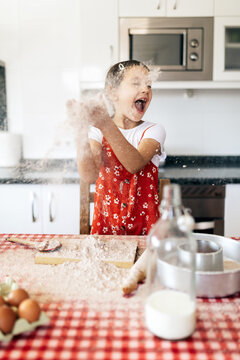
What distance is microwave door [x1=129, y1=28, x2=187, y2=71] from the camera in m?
2.10

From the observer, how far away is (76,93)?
2207 mm

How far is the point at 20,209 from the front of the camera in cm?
211

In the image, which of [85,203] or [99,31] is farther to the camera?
[99,31]

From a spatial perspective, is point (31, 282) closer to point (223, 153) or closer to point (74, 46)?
point (74, 46)

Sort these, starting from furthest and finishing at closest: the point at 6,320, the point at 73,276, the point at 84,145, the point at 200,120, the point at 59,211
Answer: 1. the point at 200,120
2. the point at 59,211
3. the point at 84,145
4. the point at 73,276
5. the point at 6,320

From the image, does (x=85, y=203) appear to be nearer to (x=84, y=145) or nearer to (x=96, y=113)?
(x=84, y=145)

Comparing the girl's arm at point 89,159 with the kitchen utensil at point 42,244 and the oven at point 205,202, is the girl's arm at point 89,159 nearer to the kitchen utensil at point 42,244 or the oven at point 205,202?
the kitchen utensil at point 42,244

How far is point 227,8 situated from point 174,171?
1.01 meters

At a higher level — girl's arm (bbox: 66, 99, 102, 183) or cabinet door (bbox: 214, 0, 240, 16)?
cabinet door (bbox: 214, 0, 240, 16)

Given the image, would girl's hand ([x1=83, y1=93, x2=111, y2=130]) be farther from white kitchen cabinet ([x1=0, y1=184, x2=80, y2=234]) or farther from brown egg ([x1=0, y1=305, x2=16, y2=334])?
white kitchen cabinet ([x1=0, y1=184, x2=80, y2=234])

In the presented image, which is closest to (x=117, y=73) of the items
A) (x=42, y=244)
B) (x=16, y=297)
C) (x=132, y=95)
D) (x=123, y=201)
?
(x=132, y=95)

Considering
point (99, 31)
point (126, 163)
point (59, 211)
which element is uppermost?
point (99, 31)

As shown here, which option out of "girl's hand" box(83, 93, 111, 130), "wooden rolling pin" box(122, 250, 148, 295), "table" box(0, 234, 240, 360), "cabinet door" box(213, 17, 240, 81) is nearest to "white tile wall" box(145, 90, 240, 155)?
"cabinet door" box(213, 17, 240, 81)

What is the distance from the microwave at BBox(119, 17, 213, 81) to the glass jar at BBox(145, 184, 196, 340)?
5.02 feet
